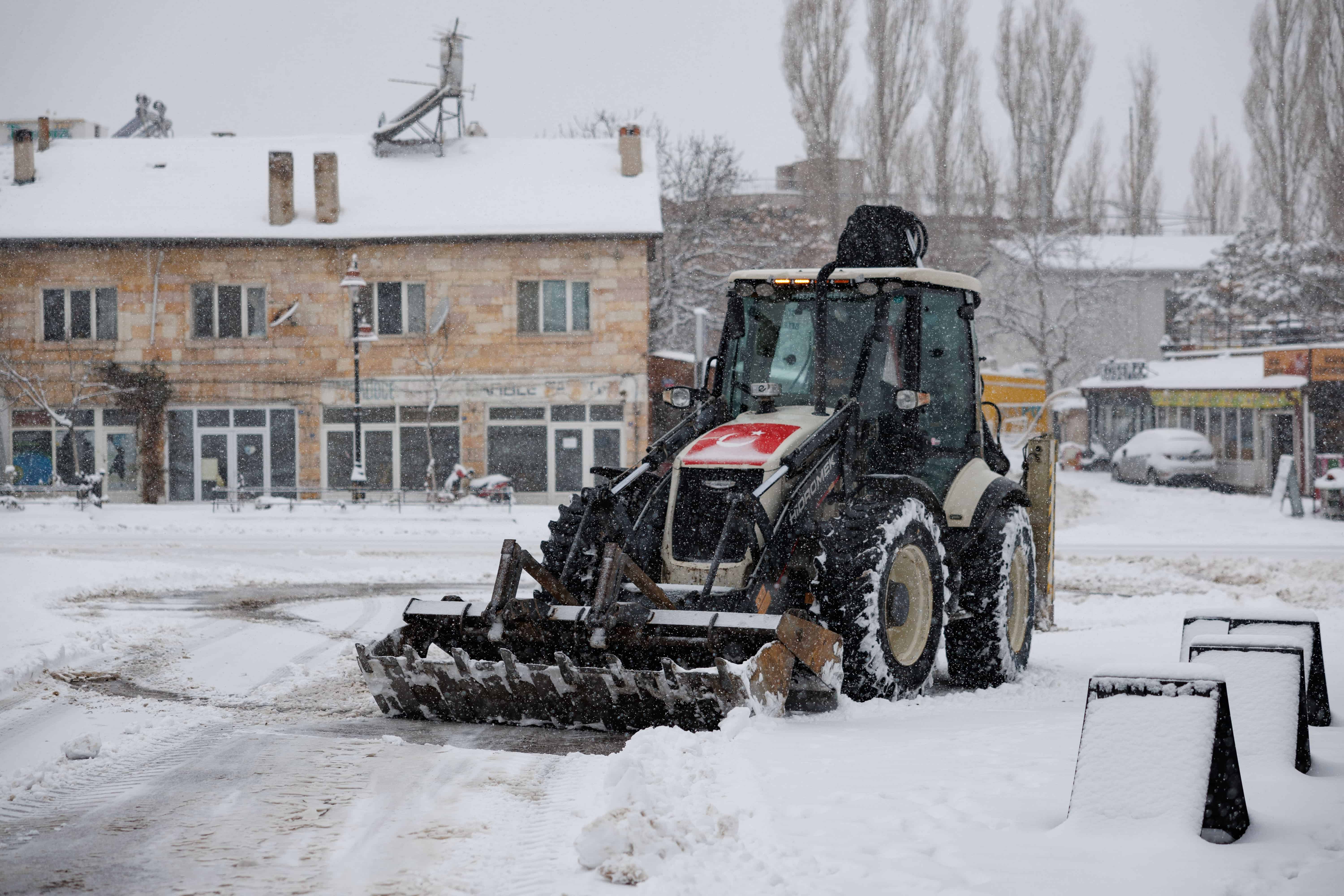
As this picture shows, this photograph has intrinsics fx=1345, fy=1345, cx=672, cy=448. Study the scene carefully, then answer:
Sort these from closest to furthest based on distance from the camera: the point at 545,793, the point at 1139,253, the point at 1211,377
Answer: the point at 545,793 → the point at 1211,377 → the point at 1139,253

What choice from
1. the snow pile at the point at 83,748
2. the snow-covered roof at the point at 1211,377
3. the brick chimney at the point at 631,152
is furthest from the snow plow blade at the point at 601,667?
the snow-covered roof at the point at 1211,377

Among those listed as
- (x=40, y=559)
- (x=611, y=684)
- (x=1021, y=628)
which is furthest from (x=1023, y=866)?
(x=40, y=559)

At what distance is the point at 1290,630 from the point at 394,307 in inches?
1092

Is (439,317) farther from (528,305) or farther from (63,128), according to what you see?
(63,128)

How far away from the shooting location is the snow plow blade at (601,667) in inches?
269

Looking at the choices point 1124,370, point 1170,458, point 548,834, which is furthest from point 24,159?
point 548,834

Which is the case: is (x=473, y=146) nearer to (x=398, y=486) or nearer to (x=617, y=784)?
(x=398, y=486)

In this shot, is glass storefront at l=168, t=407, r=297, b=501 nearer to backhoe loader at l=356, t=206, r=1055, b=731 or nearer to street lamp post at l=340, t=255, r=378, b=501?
street lamp post at l=340, t=255, r=378, b=501

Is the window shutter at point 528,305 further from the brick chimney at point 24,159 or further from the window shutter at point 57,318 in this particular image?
the brick chimney at point 24,159

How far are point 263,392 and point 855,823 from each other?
29351 millimetres

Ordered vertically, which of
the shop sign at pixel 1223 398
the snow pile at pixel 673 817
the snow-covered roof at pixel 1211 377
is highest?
the snow-covered roof at pixel 1211 377

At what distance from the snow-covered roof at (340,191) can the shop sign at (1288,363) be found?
15951 millimetres

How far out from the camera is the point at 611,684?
699 centimetres

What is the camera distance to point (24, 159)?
3338cm
